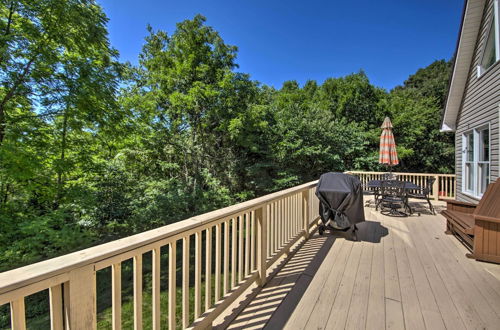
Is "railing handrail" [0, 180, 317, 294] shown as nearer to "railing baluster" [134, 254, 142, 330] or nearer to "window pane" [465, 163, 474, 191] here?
"railing baluster" [134, 254, 142, 330]

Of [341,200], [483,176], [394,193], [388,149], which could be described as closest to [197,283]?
[341,200]

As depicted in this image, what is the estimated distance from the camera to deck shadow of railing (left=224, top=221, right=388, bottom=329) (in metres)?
1.89

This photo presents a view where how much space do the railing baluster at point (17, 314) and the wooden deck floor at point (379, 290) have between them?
4.79 feet

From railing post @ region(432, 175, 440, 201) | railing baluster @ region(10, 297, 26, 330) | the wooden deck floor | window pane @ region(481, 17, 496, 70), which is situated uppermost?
window pane @ region(481, 17, 496, 70)

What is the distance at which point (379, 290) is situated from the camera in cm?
230

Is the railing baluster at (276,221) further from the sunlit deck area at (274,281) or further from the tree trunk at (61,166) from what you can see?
the tree trunk at (61,166)

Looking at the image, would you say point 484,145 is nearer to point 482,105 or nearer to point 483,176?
point 483,176

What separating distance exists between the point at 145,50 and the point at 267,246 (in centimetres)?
1068

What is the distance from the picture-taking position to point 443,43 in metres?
12.5

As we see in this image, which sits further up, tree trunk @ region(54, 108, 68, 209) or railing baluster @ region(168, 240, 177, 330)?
tree trunk @ region(54, 108, 68, 209)

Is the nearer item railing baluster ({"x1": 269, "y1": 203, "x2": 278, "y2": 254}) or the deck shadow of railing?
the deck shadow of railing

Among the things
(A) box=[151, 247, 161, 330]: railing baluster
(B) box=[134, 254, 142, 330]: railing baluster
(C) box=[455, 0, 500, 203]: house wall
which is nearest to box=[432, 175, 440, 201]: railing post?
(C) box=[455, 0, 500, 203]: house wall

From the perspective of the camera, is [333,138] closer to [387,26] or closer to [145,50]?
[387,26]

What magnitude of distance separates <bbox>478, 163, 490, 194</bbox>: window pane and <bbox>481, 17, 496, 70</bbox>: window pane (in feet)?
6.85
